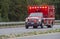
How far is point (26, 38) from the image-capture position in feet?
58.0

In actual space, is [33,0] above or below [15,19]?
above

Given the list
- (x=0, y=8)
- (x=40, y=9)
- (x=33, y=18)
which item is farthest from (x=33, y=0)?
(x=33, y=18)

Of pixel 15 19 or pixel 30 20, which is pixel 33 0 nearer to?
pixel 15 19

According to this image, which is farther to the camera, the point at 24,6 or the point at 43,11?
the point at 24,6

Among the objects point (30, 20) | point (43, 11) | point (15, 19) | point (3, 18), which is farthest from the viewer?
point (15, 19)

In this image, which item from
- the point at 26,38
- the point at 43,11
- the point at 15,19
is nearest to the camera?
the point at 26,38

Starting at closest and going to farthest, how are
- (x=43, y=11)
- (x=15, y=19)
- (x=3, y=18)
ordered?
(x=43, y=11), (x=3, y=18), (x=15, y=19)

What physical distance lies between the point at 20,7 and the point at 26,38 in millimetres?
32674

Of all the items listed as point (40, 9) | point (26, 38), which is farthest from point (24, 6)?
point (26, 38)

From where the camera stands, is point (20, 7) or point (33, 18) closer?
point (33, 18)

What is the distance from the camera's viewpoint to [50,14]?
1363 inches

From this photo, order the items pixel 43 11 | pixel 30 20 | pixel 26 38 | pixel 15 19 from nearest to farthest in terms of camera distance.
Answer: pixel 26 38
pixel 30 20
pixel 43 11
pixel 15 19

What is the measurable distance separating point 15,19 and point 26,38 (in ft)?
103

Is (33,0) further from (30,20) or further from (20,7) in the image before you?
(30,20)
